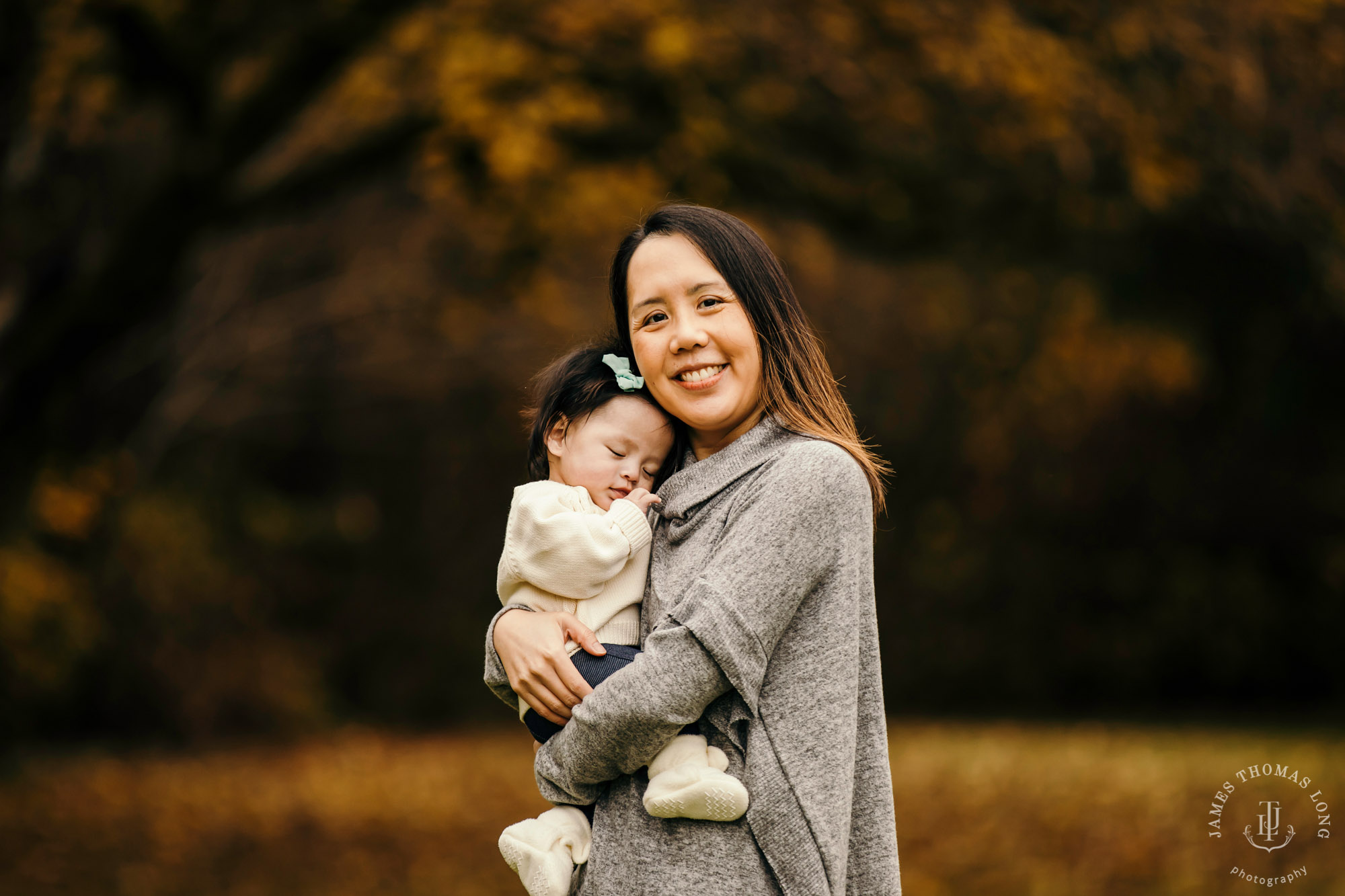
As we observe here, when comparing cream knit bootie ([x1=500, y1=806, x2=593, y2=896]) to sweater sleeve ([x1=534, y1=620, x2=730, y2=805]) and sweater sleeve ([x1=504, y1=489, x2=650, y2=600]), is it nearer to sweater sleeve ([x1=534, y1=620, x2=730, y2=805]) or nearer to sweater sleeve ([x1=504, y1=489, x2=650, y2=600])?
sweater sleeve ([x1=534, y1=620, x2=730, y2=805])

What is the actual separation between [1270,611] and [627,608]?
10.8 metres

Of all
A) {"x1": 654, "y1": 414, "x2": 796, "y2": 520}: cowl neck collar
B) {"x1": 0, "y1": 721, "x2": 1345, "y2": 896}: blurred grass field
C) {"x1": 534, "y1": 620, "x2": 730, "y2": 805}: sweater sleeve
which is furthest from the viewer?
{"x1": 0, "y1": 721, "x2": 1345, "y2": 896}: blurred grass field

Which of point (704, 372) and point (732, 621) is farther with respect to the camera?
point (704, 372)

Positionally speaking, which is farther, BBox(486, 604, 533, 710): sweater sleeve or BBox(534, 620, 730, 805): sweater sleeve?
BBox(486, 604, 533, 710): sweater sleeve

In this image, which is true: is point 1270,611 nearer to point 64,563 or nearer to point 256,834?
point 256,834

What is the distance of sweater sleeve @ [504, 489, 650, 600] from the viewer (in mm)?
2105

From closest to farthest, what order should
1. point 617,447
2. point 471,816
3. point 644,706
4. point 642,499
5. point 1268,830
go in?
1. point 644,706
2. point 642,499
3. point 617,447
4. point 1268,830
5. point 471,816

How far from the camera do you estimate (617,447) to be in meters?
2.37

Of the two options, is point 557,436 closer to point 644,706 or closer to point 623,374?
point 623,374

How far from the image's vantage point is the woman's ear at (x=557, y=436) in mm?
2447

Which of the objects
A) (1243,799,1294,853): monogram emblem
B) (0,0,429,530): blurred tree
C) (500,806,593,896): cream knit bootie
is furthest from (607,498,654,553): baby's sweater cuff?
(1243,799,1294,853): monogram emblem

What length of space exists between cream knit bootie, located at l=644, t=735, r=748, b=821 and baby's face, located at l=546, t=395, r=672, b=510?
0.58 metres

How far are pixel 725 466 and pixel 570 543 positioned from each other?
31cm

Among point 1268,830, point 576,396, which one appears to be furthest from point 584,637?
point 1268,830
